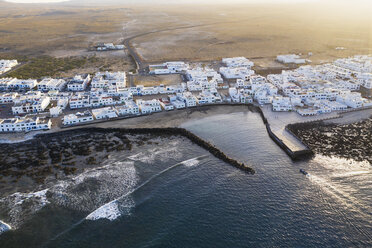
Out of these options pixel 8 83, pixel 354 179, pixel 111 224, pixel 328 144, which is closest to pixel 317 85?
pixel 328 144

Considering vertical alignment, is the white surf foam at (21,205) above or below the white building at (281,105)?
below

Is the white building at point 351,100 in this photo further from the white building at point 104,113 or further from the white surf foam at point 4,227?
the white surf foam at point 4,227

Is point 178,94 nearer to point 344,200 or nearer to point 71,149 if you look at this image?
point 71,149

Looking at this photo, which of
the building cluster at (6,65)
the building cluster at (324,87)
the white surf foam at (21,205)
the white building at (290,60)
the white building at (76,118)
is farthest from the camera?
the white building at (290,60)

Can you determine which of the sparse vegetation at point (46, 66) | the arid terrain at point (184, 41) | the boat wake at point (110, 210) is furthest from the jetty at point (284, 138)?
the sparse vegetation at point (46, 66)

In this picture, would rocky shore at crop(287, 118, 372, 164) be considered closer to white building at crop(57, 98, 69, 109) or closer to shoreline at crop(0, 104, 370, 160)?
shoreline at crop(0, 104, 370, 160)

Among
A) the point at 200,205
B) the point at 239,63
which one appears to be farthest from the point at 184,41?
the point at 200,205

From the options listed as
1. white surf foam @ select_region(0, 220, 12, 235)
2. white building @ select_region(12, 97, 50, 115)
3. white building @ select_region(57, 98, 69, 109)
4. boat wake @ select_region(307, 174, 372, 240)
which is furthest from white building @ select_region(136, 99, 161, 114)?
boat wake @ select_region(307, 174, 372, 240)

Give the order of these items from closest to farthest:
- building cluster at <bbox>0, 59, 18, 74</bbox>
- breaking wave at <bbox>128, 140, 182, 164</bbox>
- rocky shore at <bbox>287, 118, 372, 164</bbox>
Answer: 1. breaking wave at <bbox>128, 140, 182, 164</bbox>
2. rocky shore at <bbox>287, 118, 372, 164</bbox>
3. building cluster at <bbox>0, 59, 18, 74</bbox>
